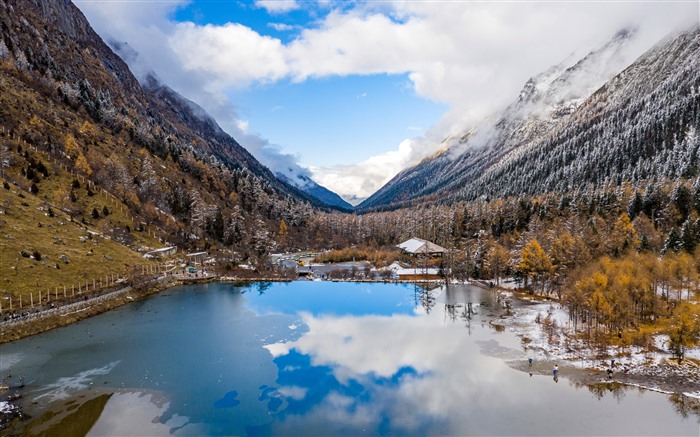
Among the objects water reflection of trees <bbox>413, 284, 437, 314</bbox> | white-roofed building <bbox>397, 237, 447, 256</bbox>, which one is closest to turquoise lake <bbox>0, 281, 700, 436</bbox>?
water reflection of trees <bbox>413, 284, 437, 314</bbox>

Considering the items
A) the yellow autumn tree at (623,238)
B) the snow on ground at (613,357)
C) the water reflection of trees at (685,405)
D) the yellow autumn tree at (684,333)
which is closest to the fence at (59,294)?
the snow on ground at (613,357)

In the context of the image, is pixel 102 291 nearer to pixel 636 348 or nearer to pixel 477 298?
pixel 477 298

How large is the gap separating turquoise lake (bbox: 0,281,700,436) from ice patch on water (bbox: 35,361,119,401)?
142mm

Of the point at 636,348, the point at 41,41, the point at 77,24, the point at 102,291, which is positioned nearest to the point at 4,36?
the point at 41,41

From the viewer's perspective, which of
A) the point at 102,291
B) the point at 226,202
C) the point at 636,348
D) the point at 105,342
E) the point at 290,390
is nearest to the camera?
the point at 290,390

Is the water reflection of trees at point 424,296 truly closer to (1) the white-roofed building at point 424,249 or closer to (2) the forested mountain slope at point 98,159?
(1) the white-roofed building at point 424,249

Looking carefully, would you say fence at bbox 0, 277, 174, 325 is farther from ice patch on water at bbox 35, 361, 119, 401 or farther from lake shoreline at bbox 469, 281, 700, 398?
lake shoreline at bbox 469, 281, 700, 398

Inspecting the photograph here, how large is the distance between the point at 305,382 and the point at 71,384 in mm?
19883

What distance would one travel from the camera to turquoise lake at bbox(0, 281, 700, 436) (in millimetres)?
28703

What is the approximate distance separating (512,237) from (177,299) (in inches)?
3124

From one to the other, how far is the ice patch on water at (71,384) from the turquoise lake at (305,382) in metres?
0.14

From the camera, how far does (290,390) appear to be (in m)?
33.9

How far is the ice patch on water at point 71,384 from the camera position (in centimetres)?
3195

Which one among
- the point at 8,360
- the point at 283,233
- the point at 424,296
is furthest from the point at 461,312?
the point at 283,233
